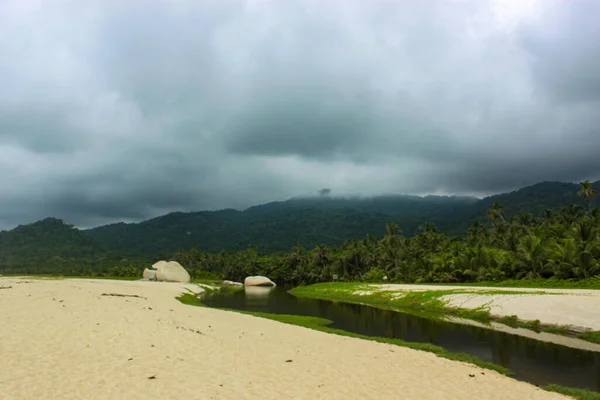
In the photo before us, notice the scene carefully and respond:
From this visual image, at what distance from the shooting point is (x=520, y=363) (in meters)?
22.1

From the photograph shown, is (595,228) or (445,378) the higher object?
(595,228)

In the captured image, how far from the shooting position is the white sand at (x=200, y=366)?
12352 millimetres

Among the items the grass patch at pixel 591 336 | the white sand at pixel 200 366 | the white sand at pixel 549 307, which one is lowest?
the grass patch at pixel 591 336

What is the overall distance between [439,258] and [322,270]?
53745mm

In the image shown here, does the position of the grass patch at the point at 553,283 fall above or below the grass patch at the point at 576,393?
below

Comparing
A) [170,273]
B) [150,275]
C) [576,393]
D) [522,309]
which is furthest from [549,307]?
[150,275]

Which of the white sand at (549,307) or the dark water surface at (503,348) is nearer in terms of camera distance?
the dark water surface at (503,348)

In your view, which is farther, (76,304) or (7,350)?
(76,304)

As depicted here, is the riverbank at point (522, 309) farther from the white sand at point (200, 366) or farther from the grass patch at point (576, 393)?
the white sand at point (200, 366)

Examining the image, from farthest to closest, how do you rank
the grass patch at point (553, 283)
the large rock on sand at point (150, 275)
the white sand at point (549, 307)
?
the large rock on sand at point (150, 275) → the grass patch at point (553, 283) → the white sand at point (549, 307)

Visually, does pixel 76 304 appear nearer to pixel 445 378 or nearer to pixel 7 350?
pixel 7 350

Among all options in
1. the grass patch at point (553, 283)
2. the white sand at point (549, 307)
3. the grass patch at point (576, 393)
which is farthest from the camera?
the grass patch at point (553, 283)

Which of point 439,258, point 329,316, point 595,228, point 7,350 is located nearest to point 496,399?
point 7,350

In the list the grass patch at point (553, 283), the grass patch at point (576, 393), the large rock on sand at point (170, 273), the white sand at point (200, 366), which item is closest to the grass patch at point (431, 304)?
the grass patch at point (553, 283)
